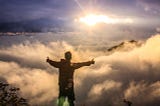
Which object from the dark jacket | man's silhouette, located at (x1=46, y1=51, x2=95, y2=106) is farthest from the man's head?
the dark jacket

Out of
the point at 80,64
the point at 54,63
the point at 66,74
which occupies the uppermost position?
the point at 54,63

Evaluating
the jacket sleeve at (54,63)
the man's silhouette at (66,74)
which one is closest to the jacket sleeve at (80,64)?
the man's silhouette at (66,74)

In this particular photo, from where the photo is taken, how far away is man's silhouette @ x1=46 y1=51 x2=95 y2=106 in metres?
16.0

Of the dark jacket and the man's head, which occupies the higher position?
the man's head

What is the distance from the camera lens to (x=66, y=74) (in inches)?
635

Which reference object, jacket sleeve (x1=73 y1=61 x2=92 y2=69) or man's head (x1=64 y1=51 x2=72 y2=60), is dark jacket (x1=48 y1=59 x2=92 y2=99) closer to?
jacket sleeve (x1=73 y1=61 x2=92 y2=69)

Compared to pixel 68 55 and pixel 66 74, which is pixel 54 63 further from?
pixel 68 55

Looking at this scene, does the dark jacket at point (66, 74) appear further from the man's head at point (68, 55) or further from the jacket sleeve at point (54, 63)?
the man's head at point (68, 55)

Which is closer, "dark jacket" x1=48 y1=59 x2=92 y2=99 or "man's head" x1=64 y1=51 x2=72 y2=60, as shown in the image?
"man's head" x1=64 y1=51 x2=72 y2=60

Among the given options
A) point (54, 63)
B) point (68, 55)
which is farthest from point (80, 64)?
point (54, 63)

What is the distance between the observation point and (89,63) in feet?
52.7

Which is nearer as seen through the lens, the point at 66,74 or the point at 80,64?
the point at 80,64

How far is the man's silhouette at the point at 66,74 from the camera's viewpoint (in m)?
16.0

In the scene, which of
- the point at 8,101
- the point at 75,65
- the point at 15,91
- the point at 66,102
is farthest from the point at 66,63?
the point at 15,91
